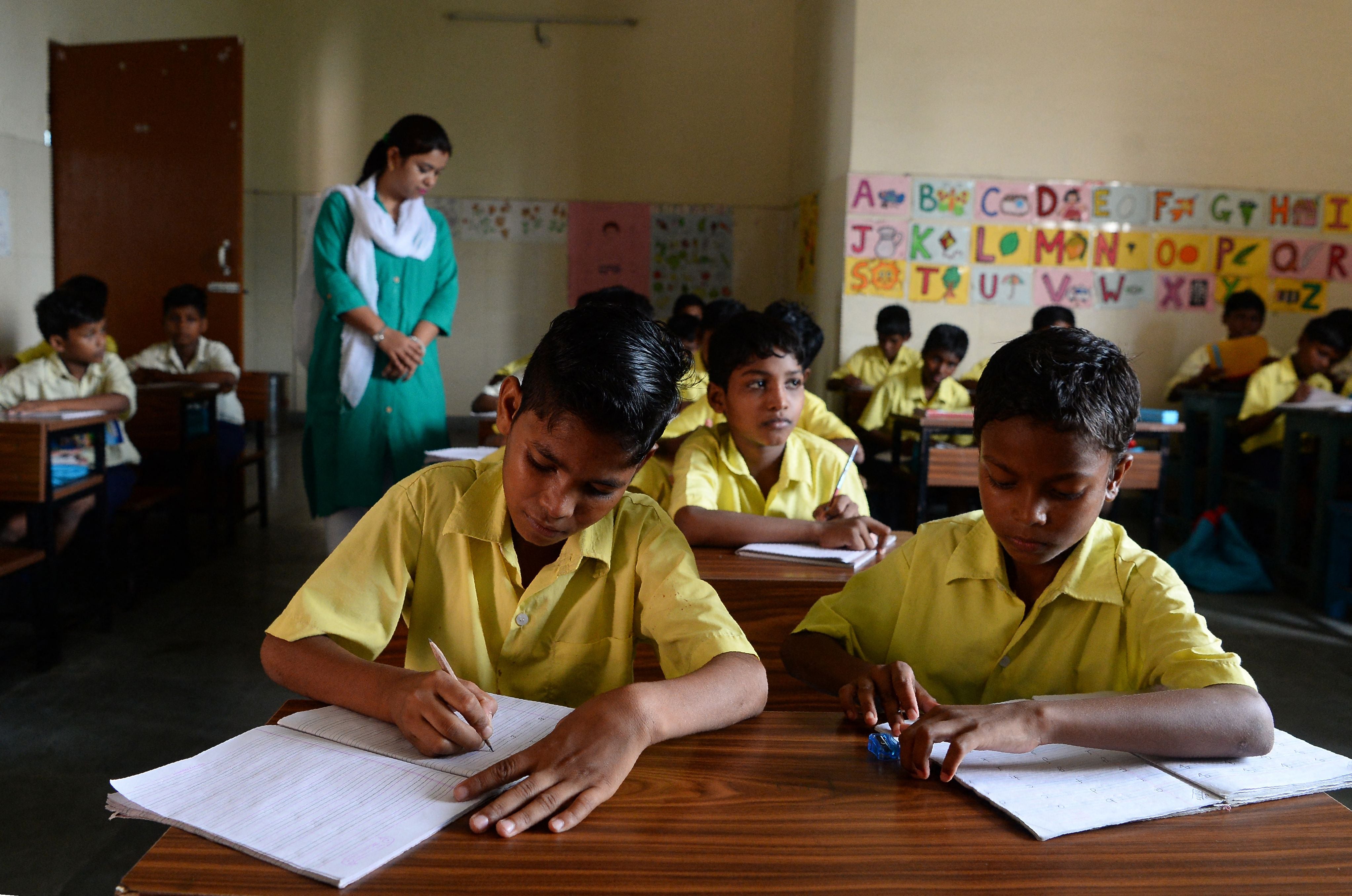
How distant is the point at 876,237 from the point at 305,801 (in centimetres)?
536

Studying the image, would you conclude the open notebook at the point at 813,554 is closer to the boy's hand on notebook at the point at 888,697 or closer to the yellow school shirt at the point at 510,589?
the yellow school shirt at the point at 510,589

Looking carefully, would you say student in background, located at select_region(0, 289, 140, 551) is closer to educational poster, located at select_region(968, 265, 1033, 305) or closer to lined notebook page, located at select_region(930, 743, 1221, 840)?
lined notebook page, located at select_region(930, 743, 1221, 840)

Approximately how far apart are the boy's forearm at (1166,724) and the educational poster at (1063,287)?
17.0 feet

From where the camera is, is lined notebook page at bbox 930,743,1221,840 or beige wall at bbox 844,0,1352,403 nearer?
lined notebook page at bbox 930,743,1221,840

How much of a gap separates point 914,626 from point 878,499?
3535 millimetres

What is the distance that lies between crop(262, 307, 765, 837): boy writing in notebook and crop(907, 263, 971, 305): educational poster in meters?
4.85

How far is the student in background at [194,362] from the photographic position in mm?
4383

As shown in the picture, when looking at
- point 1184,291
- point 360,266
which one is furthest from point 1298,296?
point 360,266

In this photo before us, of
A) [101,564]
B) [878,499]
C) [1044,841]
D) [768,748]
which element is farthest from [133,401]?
[1044,841]

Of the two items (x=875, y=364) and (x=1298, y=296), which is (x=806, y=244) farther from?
(x=1298, y=296)

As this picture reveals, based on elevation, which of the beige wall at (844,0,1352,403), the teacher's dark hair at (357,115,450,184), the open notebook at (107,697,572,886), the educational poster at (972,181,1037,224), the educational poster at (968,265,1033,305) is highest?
the beige wall at (844,0,1352,403)

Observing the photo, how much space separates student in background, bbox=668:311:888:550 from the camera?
2.05 m

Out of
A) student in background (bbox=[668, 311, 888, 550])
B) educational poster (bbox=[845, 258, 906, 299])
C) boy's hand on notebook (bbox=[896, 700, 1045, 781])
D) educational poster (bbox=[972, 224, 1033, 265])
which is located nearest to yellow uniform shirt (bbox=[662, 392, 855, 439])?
student in background (bbox=[668, 311, 888, 550])

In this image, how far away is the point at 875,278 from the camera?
5.70 metres
